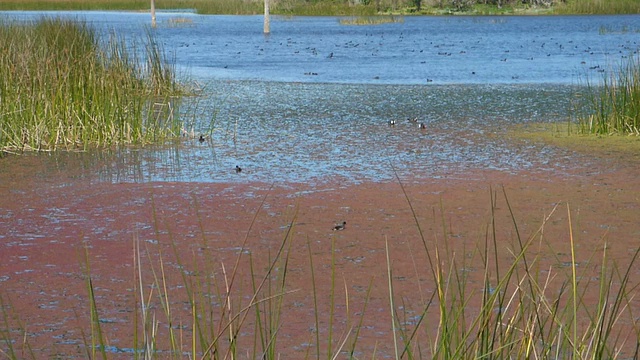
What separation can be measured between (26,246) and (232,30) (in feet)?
92.4

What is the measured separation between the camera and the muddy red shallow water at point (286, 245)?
342cm

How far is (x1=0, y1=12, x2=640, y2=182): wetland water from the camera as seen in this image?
6.84m

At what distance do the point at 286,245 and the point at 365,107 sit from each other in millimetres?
5947

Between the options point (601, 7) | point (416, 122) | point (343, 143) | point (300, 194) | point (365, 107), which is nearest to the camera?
point (300, 194)

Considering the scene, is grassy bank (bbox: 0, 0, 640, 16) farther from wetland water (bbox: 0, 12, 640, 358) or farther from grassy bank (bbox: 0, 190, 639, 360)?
grassy bank (bbox: 0, 190, 639, 360)

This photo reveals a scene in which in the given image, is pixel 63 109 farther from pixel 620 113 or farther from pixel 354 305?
pixel 354 305

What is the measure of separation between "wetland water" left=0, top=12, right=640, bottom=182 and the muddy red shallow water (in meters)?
0.51

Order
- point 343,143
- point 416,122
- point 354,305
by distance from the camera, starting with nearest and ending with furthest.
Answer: point 354,305
point 343,143
point 416,122

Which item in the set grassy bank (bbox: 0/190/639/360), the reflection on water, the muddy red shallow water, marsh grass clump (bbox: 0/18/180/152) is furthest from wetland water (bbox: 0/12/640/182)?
grassy bank (bbox: 0/190/639/360)

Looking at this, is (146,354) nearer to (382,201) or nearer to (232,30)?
(382,201)

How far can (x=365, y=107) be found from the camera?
34.3 ft

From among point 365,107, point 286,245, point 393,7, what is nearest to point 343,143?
point 365,107

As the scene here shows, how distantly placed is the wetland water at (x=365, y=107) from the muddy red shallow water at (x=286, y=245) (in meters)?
0.51

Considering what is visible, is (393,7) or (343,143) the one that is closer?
(343,143)
